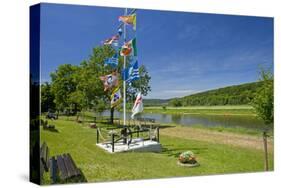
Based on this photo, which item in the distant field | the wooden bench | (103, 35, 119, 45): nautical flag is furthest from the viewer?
the distant field

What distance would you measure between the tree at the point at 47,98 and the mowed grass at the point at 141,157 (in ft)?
0.99

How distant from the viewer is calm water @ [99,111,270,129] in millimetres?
13438

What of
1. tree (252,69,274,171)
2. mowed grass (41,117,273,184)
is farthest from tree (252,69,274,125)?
mowed grass (41,117,273,184)

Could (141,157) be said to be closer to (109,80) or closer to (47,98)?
(109,80)

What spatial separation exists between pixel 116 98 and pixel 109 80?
39cm

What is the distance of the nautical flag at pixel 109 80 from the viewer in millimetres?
12570

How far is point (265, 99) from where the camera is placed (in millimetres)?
14312

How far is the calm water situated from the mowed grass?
41 cm

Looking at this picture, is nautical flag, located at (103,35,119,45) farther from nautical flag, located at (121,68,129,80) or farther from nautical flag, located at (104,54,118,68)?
nautical flag, located at (121,68,129,80)

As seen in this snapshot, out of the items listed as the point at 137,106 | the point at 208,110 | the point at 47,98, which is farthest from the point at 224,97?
the point at 47,98

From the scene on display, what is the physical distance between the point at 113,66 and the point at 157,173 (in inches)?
93.7

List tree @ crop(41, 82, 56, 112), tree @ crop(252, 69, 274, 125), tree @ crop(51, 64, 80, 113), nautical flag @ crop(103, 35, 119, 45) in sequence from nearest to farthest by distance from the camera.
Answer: tree @ crop(41, 82, 56, 112) → tree @ crop(51, 64, 80, 113) → nautical flag @ crop(103, 35, 119, 45) → tree @ crop(252, 69, 274, 125)

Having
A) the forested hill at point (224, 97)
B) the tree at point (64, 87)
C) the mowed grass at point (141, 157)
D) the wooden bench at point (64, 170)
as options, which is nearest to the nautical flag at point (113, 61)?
the tree at point (64, 87)

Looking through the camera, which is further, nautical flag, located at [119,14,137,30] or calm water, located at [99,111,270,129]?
calm water, located at [99,111,270,129]
